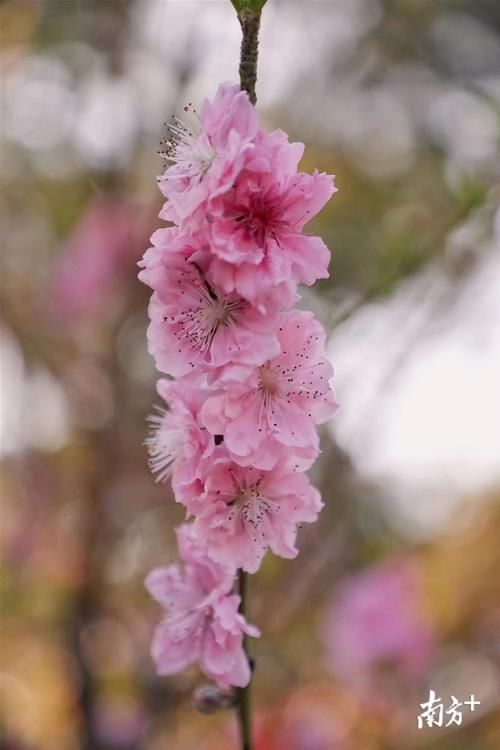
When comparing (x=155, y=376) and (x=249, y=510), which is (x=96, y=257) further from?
(x=249, y=510)

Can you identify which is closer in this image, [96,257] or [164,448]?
[164,448]

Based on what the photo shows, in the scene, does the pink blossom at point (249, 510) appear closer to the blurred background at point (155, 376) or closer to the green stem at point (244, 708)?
the green stem at point (244, 708)

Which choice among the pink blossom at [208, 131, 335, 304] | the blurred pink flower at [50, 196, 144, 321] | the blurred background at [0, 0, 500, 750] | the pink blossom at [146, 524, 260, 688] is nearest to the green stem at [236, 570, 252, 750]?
the pink blossom at [146, 524, 260, 688]

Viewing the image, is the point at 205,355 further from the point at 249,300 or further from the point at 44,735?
the point at 44,735

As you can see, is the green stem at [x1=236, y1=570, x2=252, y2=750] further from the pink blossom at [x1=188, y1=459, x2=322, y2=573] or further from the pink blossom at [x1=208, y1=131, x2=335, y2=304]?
the pink blossom at [x1=208, y1=131, x2=335, y2=304]

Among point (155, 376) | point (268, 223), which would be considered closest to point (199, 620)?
point (268, 223)
